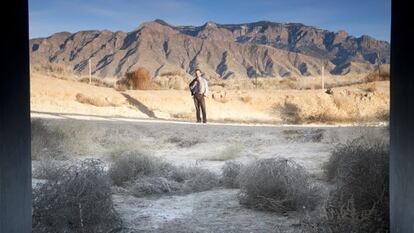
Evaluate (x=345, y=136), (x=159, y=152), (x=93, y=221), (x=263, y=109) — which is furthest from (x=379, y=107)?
(x=93, y=221)

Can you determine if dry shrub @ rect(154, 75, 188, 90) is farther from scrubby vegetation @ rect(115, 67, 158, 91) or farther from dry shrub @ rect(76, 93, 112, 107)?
dry shrub @ rect(76, 93, 112, 107)

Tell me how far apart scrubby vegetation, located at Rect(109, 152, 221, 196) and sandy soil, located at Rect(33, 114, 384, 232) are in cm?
33

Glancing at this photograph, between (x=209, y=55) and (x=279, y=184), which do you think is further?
(x=209, y=55)

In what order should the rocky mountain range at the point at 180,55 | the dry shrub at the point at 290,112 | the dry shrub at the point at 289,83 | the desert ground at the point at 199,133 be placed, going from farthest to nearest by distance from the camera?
1. the rocky mountain range at the point at 180,55
2. the dry shrub at the point at 289,83
3. the dry shrub at the point at 290,112
4. the desert ground at the point at 199,133

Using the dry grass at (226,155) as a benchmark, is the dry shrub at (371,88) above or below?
above

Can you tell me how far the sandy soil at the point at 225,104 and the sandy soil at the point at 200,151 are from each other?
477cm

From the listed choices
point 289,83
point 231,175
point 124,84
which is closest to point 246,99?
point 124,84

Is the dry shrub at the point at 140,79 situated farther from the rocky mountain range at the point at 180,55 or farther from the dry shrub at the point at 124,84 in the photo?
the rocky mountain range at the point at 180,55

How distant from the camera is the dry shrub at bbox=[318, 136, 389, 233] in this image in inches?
266

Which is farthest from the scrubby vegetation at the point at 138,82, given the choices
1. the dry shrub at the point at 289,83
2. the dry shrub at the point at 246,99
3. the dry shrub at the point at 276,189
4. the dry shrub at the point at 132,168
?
the dry shrub at the point at 276,189
